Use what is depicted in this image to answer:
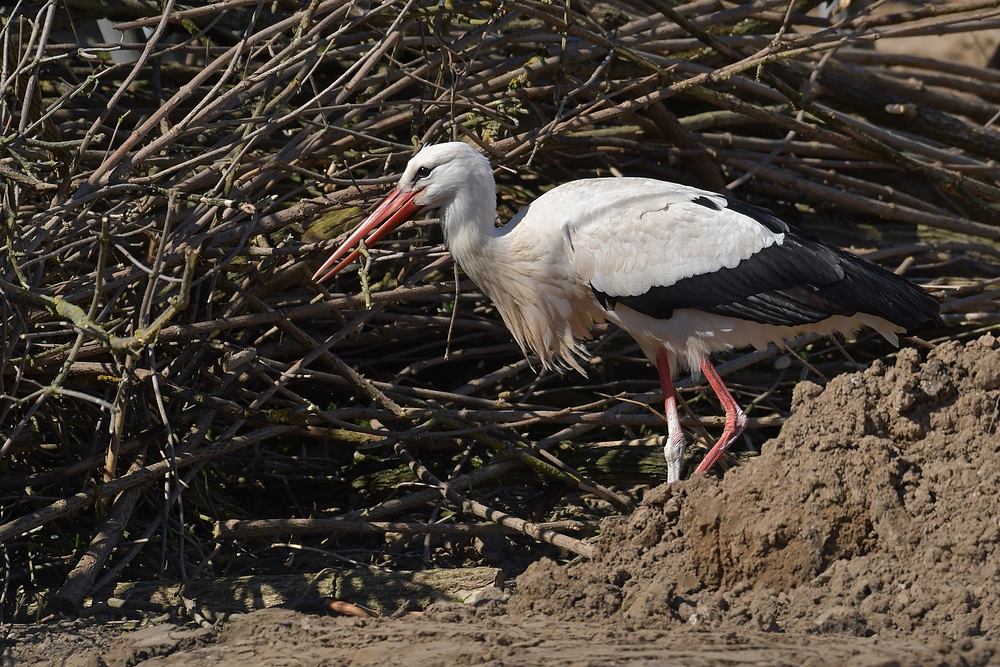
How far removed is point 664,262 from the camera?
515 cm

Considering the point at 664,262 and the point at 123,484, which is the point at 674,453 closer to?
the point at 664,262

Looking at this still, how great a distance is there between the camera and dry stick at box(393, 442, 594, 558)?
492cm

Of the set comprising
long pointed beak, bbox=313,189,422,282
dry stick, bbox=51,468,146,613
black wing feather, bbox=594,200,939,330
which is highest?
long pointed beak, bbox=313,189,422,282

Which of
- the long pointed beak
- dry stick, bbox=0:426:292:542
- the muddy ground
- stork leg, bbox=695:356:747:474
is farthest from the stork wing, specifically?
dry stick, bbox=0:426:292:542

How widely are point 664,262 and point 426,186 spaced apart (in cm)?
116

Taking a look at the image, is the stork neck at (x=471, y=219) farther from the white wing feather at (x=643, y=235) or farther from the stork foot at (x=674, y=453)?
the stork foot at (x=674, y=453)

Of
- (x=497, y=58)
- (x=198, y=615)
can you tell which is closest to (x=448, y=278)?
(x=497, y=58)

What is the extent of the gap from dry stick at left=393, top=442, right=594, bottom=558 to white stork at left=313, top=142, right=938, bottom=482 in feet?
2.03

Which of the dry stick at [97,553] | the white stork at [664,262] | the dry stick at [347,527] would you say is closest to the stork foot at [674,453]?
the white stork at [664,262]

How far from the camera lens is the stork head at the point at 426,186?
5.09 m

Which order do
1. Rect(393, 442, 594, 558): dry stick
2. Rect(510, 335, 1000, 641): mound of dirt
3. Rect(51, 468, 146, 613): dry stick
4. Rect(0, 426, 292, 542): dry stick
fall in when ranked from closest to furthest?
Rect(510, 335, 1000, 641): mound of dirt < Rect(51, 468, 146, 613): dry stick < Rect(0, 426, 292, 542): dry stick < Rect(393, 442, 594, 558): dry stick

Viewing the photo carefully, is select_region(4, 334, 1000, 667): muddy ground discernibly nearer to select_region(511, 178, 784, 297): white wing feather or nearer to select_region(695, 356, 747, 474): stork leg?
select_region(695, 356, 747, 474): stork leg

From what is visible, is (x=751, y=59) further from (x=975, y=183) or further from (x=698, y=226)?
(x=975, y=183)

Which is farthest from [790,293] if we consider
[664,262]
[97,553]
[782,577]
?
[97,553]
